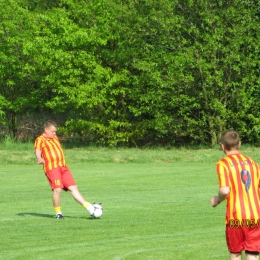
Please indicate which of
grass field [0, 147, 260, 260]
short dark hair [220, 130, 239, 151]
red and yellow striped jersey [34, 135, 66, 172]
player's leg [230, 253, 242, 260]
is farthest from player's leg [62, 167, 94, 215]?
short dark hair [220, 130, 239, 151]

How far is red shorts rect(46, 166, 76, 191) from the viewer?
14.2m

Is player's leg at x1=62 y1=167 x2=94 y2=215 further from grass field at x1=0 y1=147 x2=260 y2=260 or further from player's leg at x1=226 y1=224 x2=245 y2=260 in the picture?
player's leg at x1=226 y1=224 x2=245 y2=260

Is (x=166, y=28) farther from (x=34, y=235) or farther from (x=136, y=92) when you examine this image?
(x=34, y=235)

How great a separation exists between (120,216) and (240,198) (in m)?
7.15

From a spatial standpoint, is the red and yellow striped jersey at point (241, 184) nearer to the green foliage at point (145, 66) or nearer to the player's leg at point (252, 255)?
the player's leg at point (252, 255)

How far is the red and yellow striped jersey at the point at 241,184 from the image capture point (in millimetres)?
7527

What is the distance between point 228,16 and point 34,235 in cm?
2282

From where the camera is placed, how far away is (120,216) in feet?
47.8

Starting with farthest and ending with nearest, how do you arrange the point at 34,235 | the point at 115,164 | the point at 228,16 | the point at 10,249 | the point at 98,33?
the point at 98,33 < the point at 228,16 < the point at 115,164 < the point at 34,235 < the point at 10,249

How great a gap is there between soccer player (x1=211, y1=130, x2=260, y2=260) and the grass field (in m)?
2.77

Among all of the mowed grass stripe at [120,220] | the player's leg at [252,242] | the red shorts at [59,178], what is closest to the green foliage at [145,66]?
the mowed grass stripe at [120,220]

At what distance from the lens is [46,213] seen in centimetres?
1537

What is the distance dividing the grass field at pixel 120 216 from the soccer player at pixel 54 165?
Answer: 0.47 m

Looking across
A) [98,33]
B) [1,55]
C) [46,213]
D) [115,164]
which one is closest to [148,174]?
A: [115,164]
